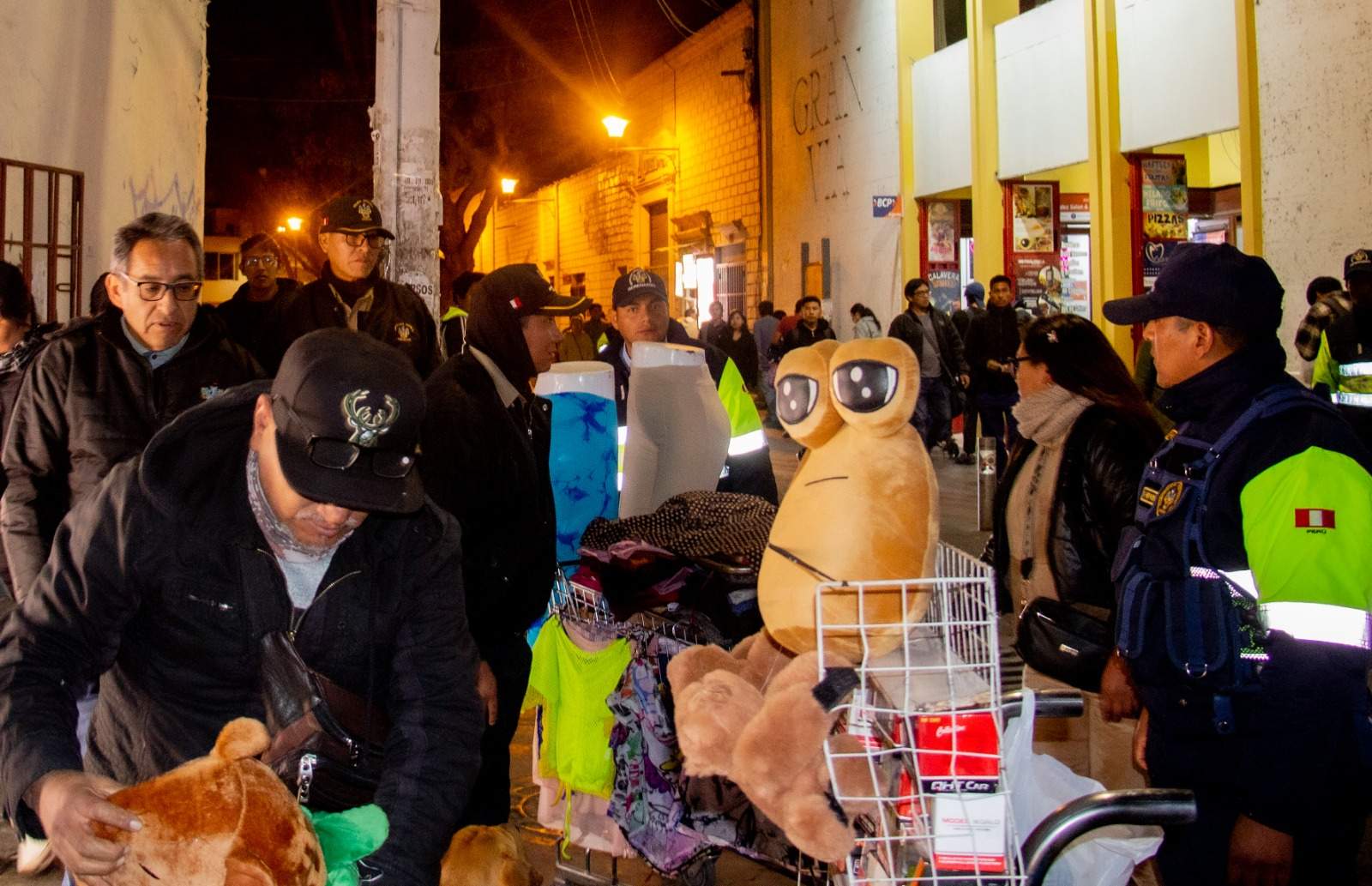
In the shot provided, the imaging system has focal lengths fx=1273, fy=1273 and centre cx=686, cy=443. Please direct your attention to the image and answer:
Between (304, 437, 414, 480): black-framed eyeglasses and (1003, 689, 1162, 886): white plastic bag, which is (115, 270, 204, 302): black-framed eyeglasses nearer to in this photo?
(304, 437, 414, 480): black-framed eyeglasses

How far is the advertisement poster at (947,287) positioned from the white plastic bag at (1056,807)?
668 inches

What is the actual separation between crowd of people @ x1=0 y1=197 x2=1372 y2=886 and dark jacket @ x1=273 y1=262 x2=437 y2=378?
3.61 feet

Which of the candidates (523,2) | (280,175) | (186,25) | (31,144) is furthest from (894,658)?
(280,175)

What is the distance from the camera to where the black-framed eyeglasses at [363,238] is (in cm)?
551

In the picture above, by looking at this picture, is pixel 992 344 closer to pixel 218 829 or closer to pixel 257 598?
pixel 257 598

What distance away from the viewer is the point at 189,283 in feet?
13.3

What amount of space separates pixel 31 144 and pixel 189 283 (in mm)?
4246

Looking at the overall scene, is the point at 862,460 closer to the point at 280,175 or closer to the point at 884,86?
the point at 884,86

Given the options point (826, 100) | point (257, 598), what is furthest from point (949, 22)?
point (257, 598)

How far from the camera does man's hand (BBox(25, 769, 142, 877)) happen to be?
1.85 meters

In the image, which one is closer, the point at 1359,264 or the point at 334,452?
the point at 334,452

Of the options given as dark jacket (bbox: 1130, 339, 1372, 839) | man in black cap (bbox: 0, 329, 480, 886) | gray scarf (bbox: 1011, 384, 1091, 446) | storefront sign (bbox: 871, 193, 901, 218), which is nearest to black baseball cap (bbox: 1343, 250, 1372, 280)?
gray scarf (bbox: 1011, 384, 1091, 446)

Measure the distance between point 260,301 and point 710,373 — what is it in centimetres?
289

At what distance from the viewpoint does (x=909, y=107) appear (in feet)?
63.6
